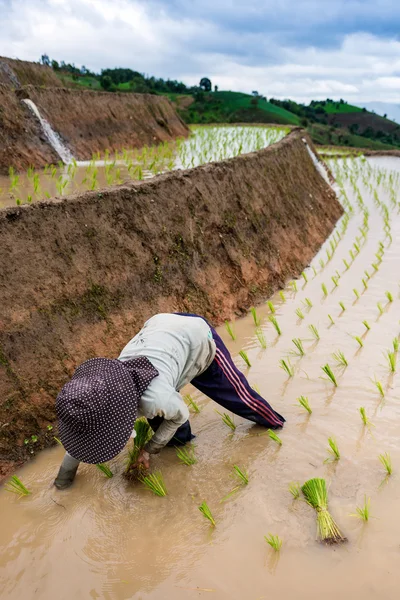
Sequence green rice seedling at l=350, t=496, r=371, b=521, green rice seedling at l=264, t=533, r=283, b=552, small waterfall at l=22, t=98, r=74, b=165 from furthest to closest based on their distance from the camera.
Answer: small waterfall at l=22, t=98, r=74, b=165, green rice seedling at l=350, t=496, r=371, b=521, green rice seedling at l=264, t=533, r=283, b=552

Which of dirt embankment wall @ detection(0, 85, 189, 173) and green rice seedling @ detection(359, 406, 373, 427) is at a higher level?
dirt embankment wall @ detection(0, 85, 189, 173)

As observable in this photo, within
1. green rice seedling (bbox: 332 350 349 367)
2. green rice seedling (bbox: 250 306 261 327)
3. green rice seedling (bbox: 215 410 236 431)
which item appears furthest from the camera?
green rice seedling (bbox: 250 306 261 327)

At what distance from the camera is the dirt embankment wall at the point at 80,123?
7633mm

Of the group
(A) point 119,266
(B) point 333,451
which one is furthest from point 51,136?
(B) point 333,451

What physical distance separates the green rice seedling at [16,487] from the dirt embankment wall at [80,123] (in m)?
5.33

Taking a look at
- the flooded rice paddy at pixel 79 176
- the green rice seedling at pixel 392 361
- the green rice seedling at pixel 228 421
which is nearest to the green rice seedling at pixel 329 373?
the green rice seedling at pixel 392 361

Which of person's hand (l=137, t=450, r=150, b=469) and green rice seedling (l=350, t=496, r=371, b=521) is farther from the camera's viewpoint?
person's hand (l=137, t=450, r=150, b=469)

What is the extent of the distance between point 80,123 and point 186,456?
342 inches

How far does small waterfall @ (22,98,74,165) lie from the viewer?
8367 mm

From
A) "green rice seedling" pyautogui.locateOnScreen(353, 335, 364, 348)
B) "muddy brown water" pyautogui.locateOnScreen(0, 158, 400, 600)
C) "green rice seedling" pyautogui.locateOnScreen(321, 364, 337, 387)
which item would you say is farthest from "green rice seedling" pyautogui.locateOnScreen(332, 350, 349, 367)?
"green rice seedling" pyautogui.locateOnScreen(321, 364, 337, 387)

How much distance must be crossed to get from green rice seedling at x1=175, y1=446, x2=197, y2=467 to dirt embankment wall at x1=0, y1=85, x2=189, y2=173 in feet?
18.2

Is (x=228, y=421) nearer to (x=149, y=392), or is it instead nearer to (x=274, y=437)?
(x=274, y=437)

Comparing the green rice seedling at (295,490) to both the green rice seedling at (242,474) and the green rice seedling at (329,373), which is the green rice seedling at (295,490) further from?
the green rice seedling at (329,373)

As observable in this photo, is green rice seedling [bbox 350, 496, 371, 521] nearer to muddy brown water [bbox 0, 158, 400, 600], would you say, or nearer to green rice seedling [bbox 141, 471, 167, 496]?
muddy brown water [bbox 0, 158, 400, 600]
